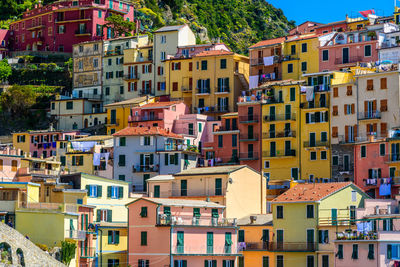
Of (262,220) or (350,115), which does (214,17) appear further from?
(262,220)

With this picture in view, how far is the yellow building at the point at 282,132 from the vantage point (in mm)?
99625

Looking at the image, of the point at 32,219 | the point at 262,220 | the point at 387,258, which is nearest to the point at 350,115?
the point at 262,220

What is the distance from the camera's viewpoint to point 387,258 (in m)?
73.4

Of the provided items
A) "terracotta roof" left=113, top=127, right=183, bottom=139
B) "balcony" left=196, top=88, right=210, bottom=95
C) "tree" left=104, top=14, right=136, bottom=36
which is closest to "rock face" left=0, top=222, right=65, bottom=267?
"terracotta roof" left=113, top=127, right=183, bottom=139

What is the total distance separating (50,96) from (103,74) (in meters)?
8.05

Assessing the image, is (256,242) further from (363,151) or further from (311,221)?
(363,151)

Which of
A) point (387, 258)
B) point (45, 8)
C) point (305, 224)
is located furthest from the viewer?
point (45, 8)

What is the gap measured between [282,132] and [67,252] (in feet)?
107

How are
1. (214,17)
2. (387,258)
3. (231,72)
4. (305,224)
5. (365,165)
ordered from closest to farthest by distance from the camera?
(387,258) → (305,224) → (365,165) → (231,72) → (214,17)

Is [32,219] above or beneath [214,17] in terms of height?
beneath

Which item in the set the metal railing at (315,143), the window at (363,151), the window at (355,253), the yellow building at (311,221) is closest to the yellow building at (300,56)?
the metal railing at (315,143)

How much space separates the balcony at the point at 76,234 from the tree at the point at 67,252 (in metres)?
1.06

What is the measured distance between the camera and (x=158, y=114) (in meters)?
111

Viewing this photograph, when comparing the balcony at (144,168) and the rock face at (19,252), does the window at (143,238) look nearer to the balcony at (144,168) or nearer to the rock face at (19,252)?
the rock face at (19,252)
